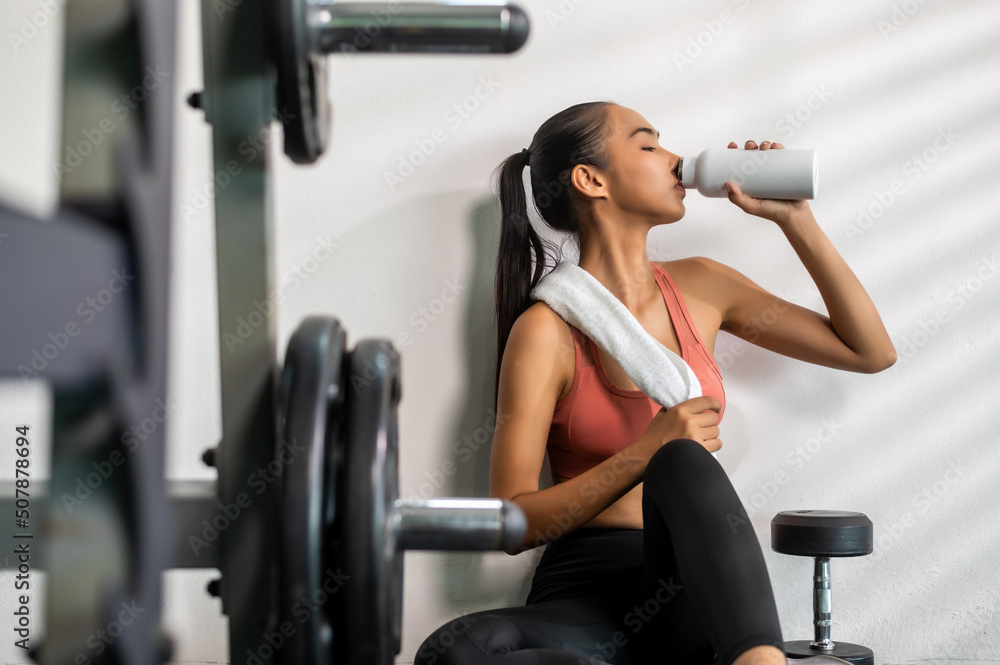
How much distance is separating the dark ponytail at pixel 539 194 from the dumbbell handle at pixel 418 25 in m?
0.86

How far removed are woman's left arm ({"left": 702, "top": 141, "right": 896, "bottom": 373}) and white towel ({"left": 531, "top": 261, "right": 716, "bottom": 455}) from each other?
A: 0.20 metres

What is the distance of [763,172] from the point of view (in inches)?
46.9

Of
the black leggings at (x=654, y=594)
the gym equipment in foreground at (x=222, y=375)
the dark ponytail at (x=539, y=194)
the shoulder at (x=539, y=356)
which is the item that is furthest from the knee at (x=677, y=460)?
the gym equipment in foreground at (x=222, y=375)

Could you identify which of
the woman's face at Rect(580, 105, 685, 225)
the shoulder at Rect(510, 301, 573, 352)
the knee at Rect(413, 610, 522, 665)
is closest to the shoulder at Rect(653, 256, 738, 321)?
the woman's face at Rect(580, 105, 685, 225)

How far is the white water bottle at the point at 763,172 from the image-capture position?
1176 mm

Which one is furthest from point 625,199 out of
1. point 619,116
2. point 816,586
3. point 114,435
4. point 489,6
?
point 114,435

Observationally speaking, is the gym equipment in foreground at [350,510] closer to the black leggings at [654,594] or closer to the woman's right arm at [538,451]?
the black leggings at [654,594]

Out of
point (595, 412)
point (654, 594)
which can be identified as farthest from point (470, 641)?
point (595, 412)

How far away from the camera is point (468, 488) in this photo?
1.39 metres

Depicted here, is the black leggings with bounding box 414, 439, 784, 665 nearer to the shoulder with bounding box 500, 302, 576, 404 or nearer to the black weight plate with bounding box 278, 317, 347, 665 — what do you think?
the shoulder with bounding box 500, 302, 576, 404

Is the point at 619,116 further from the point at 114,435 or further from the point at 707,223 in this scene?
the point at 114,435

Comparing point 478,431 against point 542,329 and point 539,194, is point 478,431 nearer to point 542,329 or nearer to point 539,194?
point 542,329

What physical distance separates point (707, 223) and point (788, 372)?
0.29 metres

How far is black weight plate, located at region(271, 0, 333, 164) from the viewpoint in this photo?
433 mm
